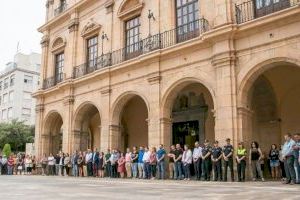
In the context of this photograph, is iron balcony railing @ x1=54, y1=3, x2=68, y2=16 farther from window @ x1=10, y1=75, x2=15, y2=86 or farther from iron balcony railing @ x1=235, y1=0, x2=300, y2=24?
window @ x1=10, y1=75, x2=15, y2=86

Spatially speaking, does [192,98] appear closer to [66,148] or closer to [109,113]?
[109,113]

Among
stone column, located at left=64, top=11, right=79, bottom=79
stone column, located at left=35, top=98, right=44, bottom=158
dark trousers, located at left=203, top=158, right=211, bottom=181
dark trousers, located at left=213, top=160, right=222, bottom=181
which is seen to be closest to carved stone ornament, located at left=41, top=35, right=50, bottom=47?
stone column, located at left=64, top=11, right=79, bottom=79

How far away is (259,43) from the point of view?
44.3 ft

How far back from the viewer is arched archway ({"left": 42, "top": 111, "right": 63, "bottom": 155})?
24.0m

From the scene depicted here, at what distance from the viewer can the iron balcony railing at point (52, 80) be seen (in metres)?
24.0

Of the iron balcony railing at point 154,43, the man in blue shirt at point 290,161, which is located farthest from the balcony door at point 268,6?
the man in blue shirt at point 290,161

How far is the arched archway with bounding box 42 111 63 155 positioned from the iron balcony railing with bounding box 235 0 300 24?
1361 centimetres

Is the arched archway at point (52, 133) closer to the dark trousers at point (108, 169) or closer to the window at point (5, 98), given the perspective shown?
the dark trousers at point (108, 169)

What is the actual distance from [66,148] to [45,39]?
8.05 metres

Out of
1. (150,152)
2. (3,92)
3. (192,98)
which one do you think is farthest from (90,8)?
(3,92)

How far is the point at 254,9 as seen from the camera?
14195mm

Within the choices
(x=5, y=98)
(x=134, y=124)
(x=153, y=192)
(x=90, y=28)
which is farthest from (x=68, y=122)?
(x=5, y=98)

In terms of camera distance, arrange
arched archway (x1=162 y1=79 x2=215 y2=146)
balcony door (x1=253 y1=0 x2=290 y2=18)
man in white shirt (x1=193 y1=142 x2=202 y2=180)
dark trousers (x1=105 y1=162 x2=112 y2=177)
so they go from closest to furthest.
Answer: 1. balcony door (x1=253 y1=0 x2=290 y2=18)
2. man in white shirt (x1=193 y1=142 x2=202 y2=180)
3. dark trousers (x1=105 y1=162 x2=112 y2=177)
4. arched archway (x1=162 y1=79 x2=215 y2=146)

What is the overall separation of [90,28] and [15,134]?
27238 mm
